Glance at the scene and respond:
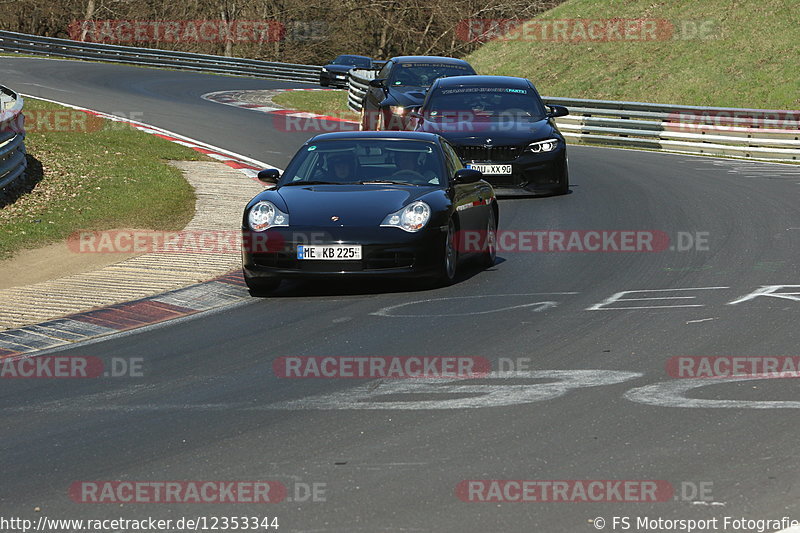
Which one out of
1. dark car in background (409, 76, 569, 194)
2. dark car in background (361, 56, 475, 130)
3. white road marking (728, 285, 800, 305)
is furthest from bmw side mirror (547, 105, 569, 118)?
white road marking (728, 285, 800, 305)

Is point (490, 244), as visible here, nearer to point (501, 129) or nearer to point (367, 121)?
point (501, 129)

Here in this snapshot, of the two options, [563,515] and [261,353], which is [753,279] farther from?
[563,515]

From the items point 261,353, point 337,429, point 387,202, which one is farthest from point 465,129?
point 337,429

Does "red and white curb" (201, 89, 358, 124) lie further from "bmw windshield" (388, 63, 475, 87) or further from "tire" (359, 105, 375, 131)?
"bmw windshield" (388, 63, 475, 87)

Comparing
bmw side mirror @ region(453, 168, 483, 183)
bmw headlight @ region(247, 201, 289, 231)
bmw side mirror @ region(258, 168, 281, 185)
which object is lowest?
bmw headlight @ region(247, 201, 289, 231)

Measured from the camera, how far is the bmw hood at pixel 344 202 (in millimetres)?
10992

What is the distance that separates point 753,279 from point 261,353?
4.97m

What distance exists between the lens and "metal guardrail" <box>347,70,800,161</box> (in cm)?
2617

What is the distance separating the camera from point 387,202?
37.0 feet

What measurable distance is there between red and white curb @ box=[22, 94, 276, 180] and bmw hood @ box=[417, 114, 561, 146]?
10.7 feet

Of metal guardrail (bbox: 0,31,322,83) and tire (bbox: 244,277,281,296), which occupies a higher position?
metal guardrail (bbox: 0,31,322,83)

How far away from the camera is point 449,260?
11492 mm

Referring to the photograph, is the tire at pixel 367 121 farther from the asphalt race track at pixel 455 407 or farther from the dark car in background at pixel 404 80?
the asphalt race track at pixel 455 407

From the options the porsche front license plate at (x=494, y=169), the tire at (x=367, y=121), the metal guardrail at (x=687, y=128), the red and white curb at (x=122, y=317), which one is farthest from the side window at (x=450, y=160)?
the metal guardrail at (x=687, y=128)
